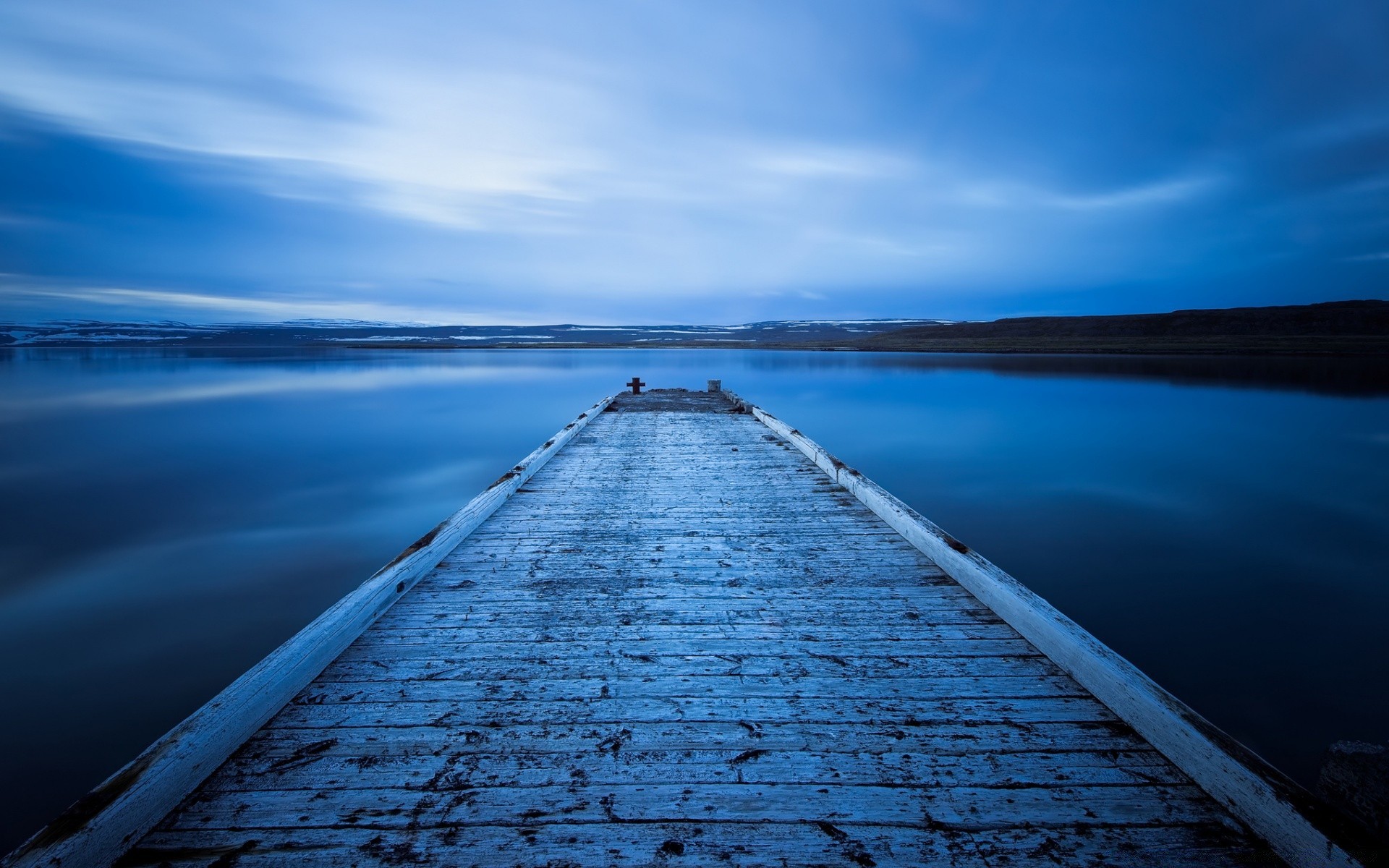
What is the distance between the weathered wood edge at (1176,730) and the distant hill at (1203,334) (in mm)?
46315

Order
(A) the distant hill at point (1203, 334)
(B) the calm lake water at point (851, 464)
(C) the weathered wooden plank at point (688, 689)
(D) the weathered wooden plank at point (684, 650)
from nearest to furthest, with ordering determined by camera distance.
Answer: (C) the weathered wooden plank at point (688, 689)
(D) the weathered wooden plank at point (684, 650)
(B) the calm lake water at point (851, 464)
(A) the distant hill at point (1203, 334)

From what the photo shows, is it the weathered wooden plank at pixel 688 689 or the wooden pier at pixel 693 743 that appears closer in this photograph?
the wooden pier at pixel 693 743

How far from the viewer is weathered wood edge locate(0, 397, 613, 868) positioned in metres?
1.63

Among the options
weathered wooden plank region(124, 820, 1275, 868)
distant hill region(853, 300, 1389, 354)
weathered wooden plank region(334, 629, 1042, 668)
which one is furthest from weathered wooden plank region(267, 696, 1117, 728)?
distant hill region(853, 300, 1389, 354)

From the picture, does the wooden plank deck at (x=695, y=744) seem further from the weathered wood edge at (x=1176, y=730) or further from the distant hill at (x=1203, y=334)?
the distant hill at (x=1203, y=334)

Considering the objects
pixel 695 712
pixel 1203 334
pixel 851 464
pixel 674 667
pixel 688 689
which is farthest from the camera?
pixel 1203 334

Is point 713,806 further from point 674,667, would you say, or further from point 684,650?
point 684,650

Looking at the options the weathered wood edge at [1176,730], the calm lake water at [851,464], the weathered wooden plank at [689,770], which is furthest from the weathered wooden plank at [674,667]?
the calm lake water at [851,464]

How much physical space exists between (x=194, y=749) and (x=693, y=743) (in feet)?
5.47

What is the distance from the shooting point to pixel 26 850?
5.11 ft

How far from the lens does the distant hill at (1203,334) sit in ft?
131

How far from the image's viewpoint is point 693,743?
221 cm

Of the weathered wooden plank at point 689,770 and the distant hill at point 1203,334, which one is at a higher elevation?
the distant hill at point 1203,334

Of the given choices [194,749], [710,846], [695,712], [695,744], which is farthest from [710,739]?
[194,749]
